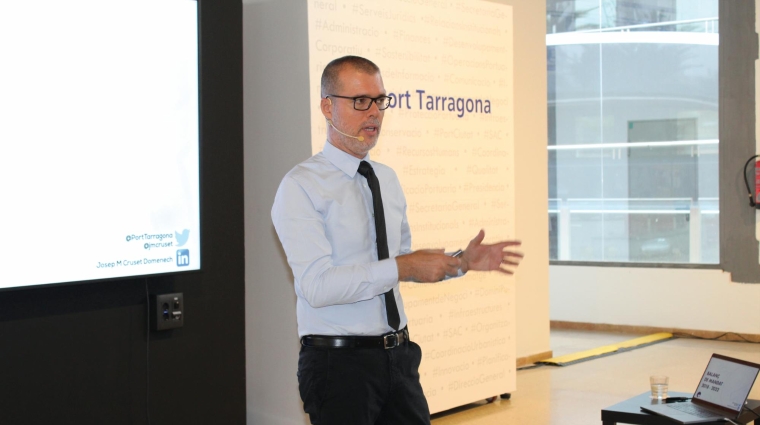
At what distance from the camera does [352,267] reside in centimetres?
207

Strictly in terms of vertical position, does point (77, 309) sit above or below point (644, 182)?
below

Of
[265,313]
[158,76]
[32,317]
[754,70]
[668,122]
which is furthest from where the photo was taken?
[668,122]

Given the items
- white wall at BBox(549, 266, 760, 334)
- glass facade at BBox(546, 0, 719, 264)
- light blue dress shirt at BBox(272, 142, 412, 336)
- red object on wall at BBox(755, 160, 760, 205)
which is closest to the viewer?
light blue dress shirt at BBox(272, 142, 412, 336)

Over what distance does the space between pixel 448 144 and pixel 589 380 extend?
93.6 inches

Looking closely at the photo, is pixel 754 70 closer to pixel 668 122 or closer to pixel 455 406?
pixel 668 122

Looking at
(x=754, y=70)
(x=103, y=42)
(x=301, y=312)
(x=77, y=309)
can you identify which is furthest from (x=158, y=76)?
(x=754, y=70)

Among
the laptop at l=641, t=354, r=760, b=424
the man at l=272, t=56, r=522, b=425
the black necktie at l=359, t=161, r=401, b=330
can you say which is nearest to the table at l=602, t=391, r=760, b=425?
Result: the laptop at l=641, t=354, r=760, b=424

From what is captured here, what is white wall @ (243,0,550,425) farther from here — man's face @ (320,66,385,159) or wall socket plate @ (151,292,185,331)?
man's face @ (320,66,385,159)

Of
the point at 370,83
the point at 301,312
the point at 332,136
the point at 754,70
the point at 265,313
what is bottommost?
the point at 265,313

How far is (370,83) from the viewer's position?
7.41 ft

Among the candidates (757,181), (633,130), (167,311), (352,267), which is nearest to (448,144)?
(167,311)

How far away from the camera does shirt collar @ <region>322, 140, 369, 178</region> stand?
2291 millimetres

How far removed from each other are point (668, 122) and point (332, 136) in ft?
22.9

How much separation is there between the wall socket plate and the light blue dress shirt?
4.86 feet
